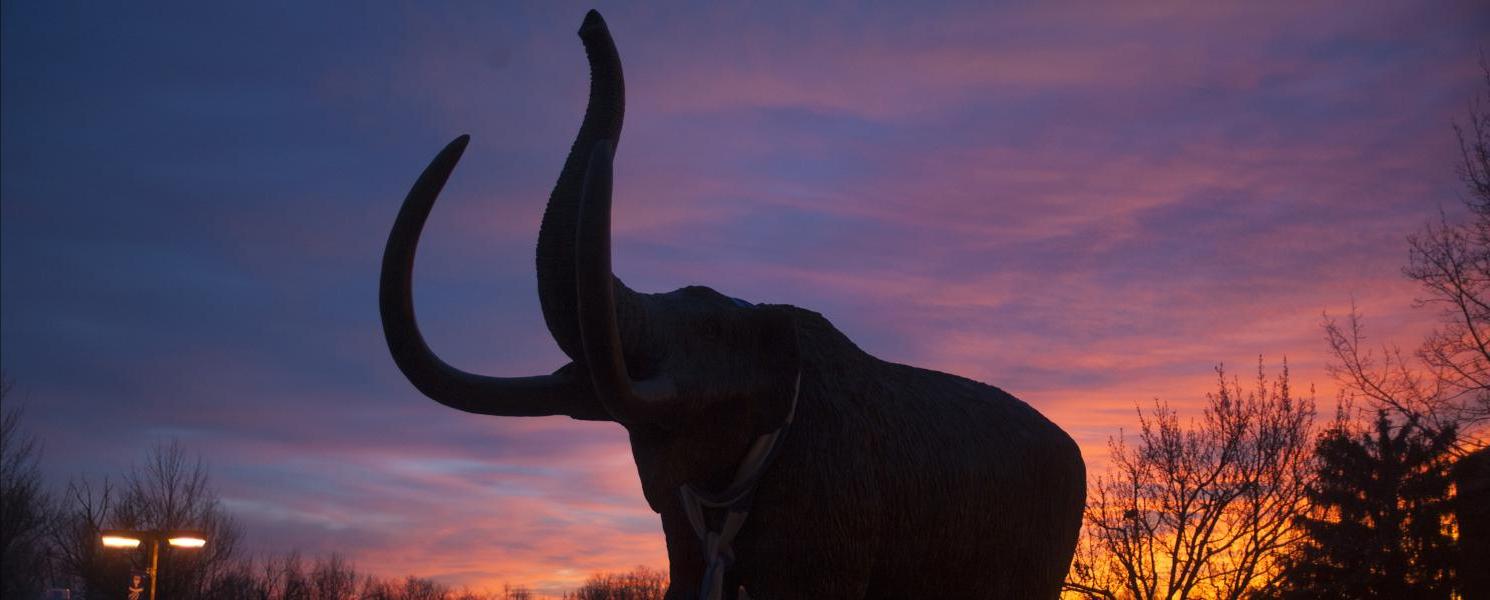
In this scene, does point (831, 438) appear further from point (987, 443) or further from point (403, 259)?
point (403, 259)

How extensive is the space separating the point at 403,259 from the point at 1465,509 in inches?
1026

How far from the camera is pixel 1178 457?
18547 mm

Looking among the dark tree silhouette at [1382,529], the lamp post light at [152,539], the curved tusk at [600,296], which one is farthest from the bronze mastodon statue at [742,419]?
the dark tree silhouette at [1382,529]

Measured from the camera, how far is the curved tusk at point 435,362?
4254 mm

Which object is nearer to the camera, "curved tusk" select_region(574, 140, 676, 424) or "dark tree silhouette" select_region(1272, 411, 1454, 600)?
"curved tusk" select_region(574, 140, 676, 424)

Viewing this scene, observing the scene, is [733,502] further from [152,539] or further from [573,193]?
[152,539]

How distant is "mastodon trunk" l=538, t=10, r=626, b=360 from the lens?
4090mm

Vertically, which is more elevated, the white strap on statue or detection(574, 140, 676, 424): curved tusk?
detection(574, 140, 676, 424): curved tusk

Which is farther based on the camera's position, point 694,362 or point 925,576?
point 925,576

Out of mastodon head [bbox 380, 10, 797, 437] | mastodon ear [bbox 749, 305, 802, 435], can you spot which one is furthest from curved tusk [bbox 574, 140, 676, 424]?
mastodon ear [bbox 749, 305, 802, 435]

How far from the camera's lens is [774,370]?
183 inches

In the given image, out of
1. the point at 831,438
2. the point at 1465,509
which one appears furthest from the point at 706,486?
the point at 1465,509

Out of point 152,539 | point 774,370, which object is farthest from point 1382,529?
point 774,370

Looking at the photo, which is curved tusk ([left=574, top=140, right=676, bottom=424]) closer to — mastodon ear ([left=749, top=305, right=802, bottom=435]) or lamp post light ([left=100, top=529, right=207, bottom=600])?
mastodon ear ([left=749, top=305, right=802, bottom=435])
